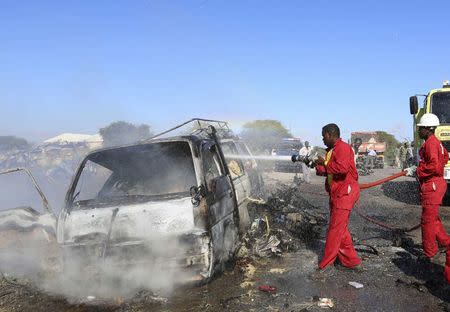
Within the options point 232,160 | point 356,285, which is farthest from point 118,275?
point 232,160

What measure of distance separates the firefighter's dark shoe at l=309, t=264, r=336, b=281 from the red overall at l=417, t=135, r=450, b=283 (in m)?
1.24

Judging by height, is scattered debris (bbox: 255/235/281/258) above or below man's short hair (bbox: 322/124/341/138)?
below

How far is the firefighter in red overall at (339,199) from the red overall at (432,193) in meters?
0.96

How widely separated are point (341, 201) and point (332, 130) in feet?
3.01

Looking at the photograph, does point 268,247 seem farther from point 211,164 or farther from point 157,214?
point 157,214

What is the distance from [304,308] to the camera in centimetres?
417

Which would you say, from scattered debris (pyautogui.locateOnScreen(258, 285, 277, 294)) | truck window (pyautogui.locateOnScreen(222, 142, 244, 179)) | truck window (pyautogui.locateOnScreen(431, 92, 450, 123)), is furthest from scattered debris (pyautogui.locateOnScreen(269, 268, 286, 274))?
truck window (pyautogui.locateOnScreen(431, 92, 450, 123))

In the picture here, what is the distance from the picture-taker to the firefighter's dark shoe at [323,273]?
5.18 meters

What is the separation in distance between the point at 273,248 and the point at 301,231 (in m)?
1.12

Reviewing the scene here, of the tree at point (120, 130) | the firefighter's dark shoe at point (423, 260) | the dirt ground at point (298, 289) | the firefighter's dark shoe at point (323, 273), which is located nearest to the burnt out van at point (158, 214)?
the dirt ground at point (298, 289)

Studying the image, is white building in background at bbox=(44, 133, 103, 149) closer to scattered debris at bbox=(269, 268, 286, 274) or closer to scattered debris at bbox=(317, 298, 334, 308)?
scattered debris at bbox=(269, 268, 286, 274)

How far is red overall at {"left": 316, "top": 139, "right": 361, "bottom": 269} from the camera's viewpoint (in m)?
5.28

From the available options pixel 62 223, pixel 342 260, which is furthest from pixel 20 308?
pixel 342 260

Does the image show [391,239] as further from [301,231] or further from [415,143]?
Answer: [415,143]
